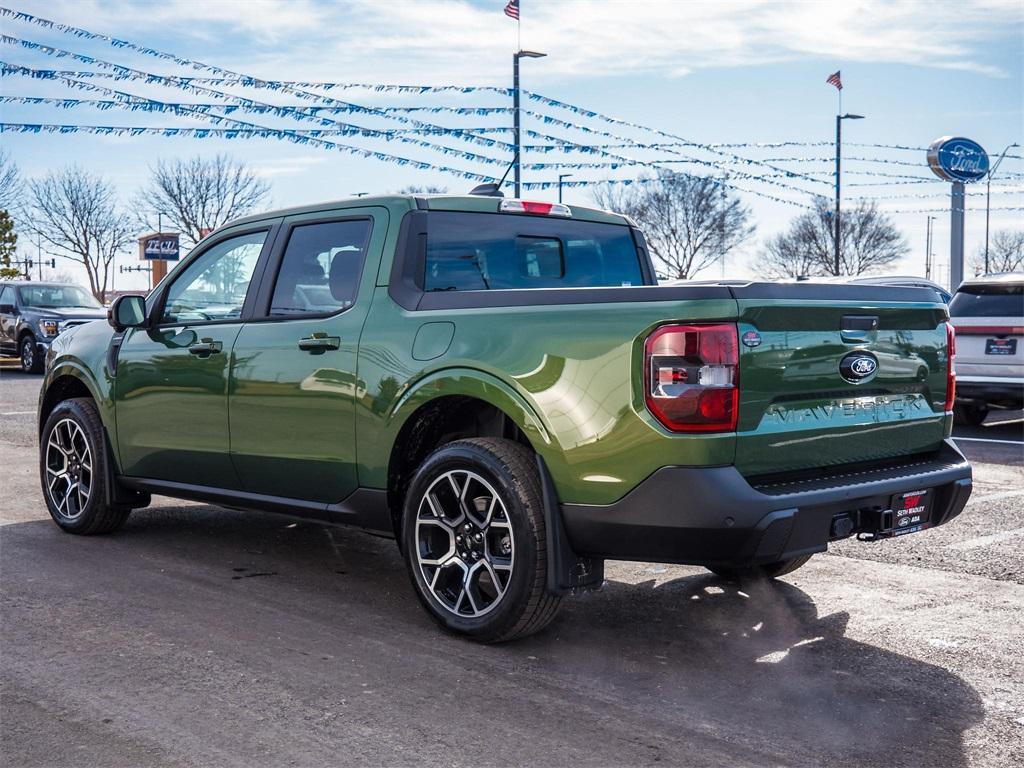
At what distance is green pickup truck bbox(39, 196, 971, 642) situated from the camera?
400 centimetres

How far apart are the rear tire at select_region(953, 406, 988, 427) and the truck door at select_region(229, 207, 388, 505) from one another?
377 inches

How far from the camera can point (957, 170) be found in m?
29.8

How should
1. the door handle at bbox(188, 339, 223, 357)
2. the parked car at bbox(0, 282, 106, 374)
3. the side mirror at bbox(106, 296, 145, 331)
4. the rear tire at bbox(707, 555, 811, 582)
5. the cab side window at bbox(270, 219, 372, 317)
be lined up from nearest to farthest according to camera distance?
the cab side window at bbox(270, 219, 372, 317) → the rear tire at bbox(707, 555, 811, 582) → the door handle at bbox(188, 339, 223, 357) → the side mirror at bbox(106, 296, 145, 331) → the parked car at bbox(0, 282, 106, 374)

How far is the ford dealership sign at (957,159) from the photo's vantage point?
29.4m

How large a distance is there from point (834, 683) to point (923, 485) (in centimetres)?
93

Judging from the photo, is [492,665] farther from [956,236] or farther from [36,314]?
[956,236]

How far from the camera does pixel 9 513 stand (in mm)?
7410

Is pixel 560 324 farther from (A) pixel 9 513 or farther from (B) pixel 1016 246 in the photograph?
(B) pixel 1016 246

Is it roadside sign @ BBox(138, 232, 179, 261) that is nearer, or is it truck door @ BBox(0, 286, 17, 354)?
truck door @ BBox(0, 286, 17, 354)

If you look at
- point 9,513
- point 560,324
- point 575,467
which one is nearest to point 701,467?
point 575,467

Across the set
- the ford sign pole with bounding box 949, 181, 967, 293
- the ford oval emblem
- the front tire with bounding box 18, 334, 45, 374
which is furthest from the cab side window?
the ford sign pole with bounding box 949, 181, 967, 293

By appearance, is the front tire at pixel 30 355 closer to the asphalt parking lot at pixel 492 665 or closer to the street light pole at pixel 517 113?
the street light pole at pixel 517 113

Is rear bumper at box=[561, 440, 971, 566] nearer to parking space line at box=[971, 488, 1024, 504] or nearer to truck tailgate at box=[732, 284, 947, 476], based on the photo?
truck tailgate at box=[732, 284, 947, 476]

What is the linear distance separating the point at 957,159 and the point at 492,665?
28.8 m
